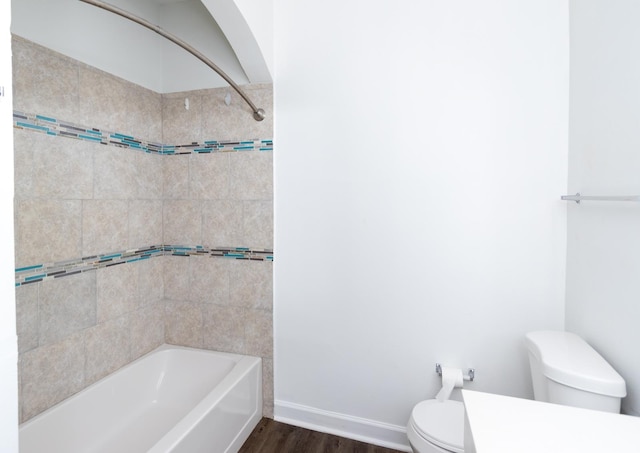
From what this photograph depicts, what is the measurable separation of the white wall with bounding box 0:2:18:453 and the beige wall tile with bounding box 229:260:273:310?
56.2 inches

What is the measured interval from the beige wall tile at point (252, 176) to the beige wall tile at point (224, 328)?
29.6 inches

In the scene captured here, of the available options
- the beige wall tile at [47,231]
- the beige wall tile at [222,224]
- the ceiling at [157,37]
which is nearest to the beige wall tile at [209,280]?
the beige wall tile at [222,224]

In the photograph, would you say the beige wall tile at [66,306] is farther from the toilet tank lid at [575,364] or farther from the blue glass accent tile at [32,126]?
the toilet tank lid at [575,364]

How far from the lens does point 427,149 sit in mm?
1750

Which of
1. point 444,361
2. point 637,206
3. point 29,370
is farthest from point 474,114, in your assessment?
point 29,370

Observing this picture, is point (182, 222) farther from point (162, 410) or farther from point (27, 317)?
point (162, 410)

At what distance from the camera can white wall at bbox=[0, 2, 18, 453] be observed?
0.61 meters

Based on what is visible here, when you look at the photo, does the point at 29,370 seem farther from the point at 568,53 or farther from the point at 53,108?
the point at 568,53

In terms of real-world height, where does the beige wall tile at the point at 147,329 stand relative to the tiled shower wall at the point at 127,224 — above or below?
below

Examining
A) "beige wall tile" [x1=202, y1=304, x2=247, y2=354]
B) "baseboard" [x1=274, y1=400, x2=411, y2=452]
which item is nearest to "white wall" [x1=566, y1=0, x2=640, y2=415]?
"baseboard" [x1=274, y1=400, x2=411, y2=452]

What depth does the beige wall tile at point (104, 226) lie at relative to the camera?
174cm

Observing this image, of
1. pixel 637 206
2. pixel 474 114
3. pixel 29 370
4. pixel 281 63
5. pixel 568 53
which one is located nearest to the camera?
pixel 637 206

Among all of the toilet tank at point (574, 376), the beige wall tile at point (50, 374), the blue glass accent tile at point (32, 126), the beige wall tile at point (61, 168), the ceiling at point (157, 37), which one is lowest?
the beige wall tile at point (50, 374)

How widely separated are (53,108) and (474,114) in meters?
2.10
